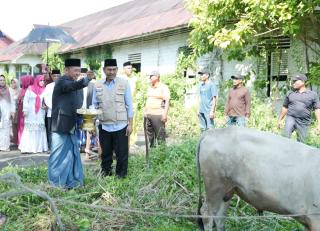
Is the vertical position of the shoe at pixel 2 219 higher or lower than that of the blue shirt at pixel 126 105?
lower

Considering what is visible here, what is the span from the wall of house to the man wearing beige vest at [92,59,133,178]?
1089cm

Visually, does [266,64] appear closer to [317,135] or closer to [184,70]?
[184,70]

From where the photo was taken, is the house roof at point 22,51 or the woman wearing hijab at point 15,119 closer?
the woman wearing hijab at point 15,119

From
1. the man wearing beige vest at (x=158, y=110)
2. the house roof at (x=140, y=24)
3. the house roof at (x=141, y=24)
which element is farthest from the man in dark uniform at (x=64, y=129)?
the house roof at (x=141, y=24)

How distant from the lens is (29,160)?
34.2 ft

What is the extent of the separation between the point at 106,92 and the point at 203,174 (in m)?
2.80

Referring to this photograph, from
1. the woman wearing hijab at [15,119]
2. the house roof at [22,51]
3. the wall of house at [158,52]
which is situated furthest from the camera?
the house roof at [22,51]

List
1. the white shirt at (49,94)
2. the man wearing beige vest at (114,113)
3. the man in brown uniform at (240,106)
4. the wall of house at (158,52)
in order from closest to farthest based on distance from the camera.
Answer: the man wearing beige vest at (114,113) < the white shirt at (49,94) < the man in brown uniform at (240,106) < the wall of house at (158,52)

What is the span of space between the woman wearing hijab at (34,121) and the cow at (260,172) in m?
6.89

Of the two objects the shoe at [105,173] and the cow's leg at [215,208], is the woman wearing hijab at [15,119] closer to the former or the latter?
the shoe at [105,173]

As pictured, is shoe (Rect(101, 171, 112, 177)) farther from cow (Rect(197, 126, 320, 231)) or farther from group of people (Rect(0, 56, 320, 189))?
cow (Rect(197, 126, 320, 231))

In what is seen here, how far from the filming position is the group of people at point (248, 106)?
9641 millimetres

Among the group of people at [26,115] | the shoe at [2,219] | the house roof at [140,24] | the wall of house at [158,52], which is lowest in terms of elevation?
the shoe at [2,219]

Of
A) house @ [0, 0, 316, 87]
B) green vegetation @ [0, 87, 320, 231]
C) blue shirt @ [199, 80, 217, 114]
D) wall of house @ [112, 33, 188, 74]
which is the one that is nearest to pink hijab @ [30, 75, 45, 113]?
green vegetation @ [0, 87, 320, 231]
